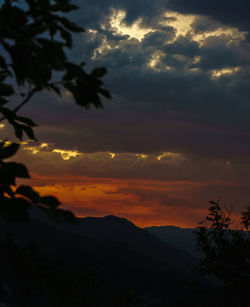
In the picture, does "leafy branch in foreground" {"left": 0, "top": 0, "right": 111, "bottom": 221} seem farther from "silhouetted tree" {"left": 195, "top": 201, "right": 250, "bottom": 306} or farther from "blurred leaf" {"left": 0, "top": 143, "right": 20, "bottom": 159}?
"silhouetted tree" {"left": 195, "top": 201, "right": 250, "bottom": 306}

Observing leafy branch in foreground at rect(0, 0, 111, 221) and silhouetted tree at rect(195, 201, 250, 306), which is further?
silhouetted tree at rect(195, 201, 250, 306)

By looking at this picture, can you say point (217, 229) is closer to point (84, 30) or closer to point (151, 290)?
point (84, 30)

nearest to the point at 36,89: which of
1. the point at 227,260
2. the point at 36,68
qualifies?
the point at 36,68

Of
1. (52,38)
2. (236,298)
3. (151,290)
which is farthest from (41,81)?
(151,290)

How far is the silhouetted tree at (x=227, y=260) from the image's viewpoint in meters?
16.9

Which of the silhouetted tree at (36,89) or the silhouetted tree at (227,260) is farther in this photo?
the silhouetted tree at (227,260)

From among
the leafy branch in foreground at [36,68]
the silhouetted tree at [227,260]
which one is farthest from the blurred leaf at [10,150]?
the silhouetted tree at [227,260]

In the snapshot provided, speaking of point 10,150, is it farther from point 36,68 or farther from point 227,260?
point 227,260

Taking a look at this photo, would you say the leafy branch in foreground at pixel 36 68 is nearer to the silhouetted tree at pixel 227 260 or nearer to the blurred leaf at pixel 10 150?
the blurred leaf at pixel 10 150

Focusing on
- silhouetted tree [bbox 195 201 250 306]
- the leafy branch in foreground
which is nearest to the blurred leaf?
the leafy branch in foreground

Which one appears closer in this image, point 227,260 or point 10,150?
point 10,150

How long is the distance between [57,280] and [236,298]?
1511cm

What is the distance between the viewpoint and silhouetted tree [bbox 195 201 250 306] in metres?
16.9

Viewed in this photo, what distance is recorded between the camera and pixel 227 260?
17.9m
